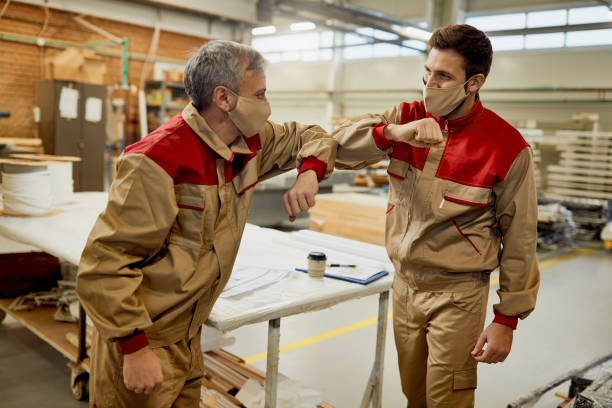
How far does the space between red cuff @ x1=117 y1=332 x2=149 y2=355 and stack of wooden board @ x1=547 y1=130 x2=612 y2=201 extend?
408 inches

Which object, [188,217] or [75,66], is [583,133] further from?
[188,217]

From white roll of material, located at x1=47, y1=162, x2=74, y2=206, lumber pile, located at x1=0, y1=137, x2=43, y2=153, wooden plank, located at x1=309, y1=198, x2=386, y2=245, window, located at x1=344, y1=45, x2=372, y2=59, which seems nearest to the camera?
white roll of material, located at x1=47, y1=162, x2=74, y2=206

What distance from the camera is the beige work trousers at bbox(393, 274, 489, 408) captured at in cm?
188

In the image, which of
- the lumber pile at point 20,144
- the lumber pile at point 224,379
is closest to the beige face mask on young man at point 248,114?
the lumber pile at point 224,379

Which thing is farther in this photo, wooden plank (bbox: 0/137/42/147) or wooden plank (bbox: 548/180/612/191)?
wooden plank (bbox: 548/180/612/191)

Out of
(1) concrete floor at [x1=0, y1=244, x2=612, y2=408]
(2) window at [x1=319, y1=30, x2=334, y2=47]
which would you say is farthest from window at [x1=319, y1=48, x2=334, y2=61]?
(1) concrete floor at [x1=0, y1=244, x2=612, y2=408]

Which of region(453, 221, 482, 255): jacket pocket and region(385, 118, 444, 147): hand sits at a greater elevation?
region(385, 118, 444, 147): hand

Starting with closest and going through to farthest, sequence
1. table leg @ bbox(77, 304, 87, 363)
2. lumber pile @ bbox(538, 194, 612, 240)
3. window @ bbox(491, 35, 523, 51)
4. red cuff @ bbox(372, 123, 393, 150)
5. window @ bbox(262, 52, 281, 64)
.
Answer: red cuff @ bbox(372, 123, 393, 150), table leg @ bbox(77, 304, 87, 363), lumber pile @ bbox(538, 194, 612, 240), window @ bbox(491, 35, 523, 51), window @ bbox(262, 52, 281, 64)

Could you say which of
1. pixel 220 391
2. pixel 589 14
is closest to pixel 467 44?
pixel 220 391

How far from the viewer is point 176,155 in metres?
1.48

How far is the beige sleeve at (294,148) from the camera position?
1.96 meters

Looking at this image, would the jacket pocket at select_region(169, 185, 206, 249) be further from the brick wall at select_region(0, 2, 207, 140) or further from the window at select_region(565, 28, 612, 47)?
the window at select_region(565, 28, 612, 47)

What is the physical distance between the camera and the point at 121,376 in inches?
62.3

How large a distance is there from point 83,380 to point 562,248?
844cm
